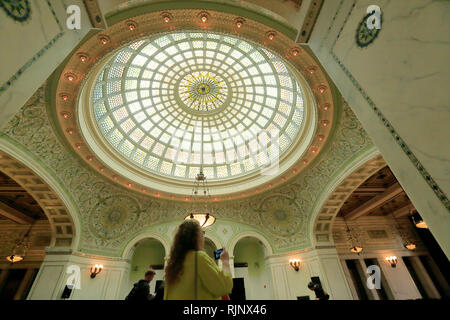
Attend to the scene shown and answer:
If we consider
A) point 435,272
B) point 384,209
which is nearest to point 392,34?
point 384,209

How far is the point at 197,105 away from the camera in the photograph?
37.9ft

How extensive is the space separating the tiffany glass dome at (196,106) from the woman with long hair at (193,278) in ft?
26.2

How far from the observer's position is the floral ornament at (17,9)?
206 cm

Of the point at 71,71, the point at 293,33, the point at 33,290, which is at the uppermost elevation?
the point at 71,71

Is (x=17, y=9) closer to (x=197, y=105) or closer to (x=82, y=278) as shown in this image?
(x=197, y=105)

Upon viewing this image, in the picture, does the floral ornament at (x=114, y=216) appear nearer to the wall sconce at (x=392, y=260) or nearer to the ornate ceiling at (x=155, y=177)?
the ornate ceiling at (x=155, y=177)

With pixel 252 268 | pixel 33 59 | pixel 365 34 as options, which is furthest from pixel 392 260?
pixel 33 59

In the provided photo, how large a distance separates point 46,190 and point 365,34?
11120 millimetres

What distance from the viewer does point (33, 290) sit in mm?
8398

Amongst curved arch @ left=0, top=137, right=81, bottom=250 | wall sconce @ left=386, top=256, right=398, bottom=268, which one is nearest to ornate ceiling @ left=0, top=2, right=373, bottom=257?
curved arch @ left=0, top=137, right=81, bottom=250

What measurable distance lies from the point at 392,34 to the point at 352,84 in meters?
0.72

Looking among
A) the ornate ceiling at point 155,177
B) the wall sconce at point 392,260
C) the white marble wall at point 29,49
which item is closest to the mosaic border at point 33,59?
the white marble wall at point 29,49

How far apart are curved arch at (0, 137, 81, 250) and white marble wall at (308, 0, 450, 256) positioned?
31.2 ft
